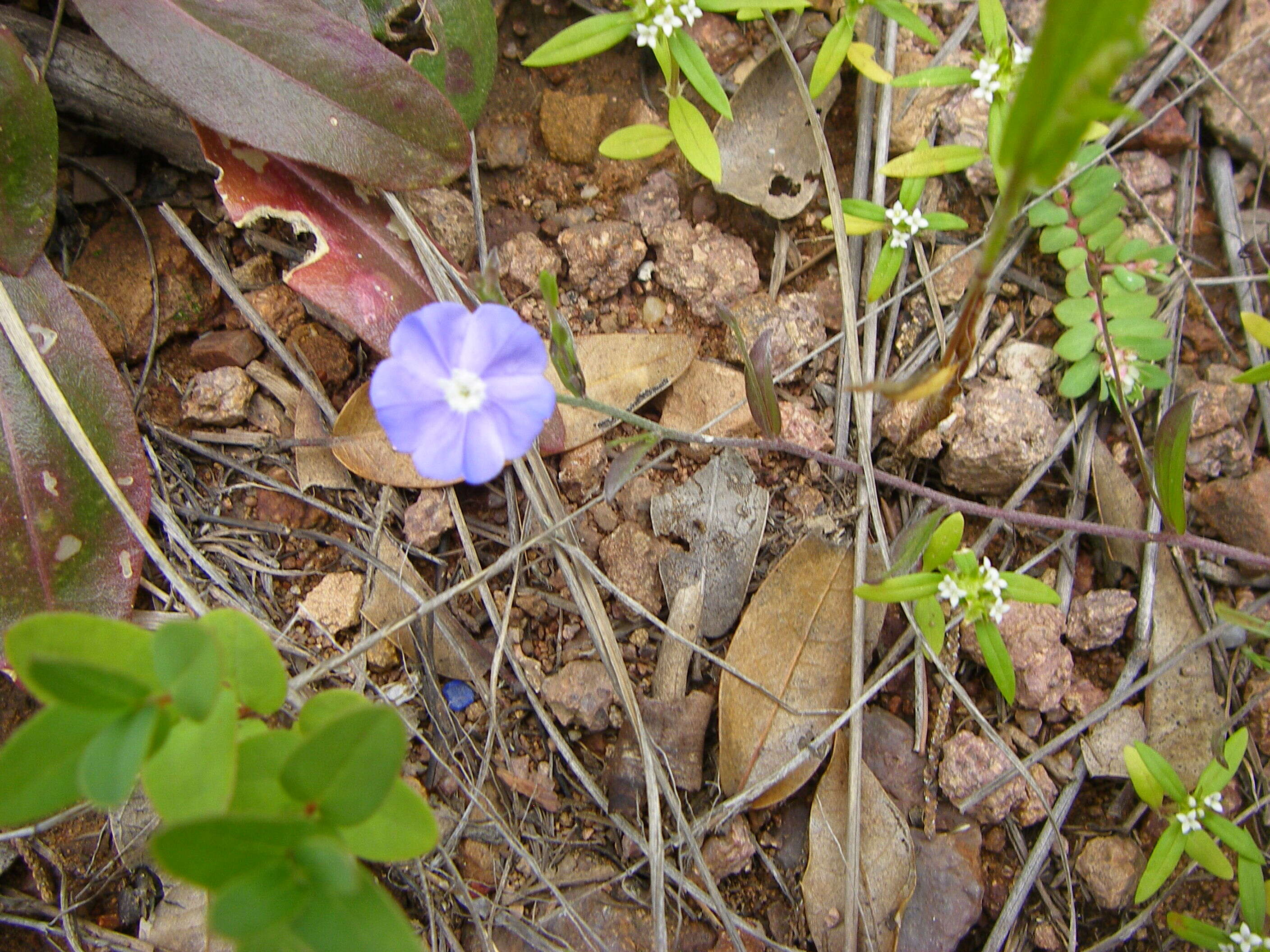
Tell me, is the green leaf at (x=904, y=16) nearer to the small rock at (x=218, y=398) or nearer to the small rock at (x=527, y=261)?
the small rock at (x=527, y=261)

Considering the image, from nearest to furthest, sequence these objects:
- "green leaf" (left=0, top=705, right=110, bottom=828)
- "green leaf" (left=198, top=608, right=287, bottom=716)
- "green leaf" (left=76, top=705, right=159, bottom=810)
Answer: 1. "green leaf" (left=76, top=705, right=159, bottom=810)
2. "green leaf" (left=0, top=705, right=110, bottom=828)
3. "green leaf" (left=198, top=608, right=287, bottom=716)

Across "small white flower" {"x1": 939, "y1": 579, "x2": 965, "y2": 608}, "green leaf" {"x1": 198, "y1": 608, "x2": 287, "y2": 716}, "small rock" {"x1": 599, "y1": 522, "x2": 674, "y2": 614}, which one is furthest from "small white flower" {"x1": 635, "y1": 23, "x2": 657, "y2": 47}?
"green leaf" {"x1": 198, "y1": 608, "x2": 287, "y2": 716}

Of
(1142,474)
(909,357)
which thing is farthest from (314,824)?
(1142,474)

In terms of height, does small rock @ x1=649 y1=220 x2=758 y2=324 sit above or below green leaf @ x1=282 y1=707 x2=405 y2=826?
above

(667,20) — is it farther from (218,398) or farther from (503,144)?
(218,398)

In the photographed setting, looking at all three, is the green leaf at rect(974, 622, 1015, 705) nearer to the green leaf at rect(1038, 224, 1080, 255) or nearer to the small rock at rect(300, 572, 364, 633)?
the green leaf at rect(1038, 224, 1080, 255)
